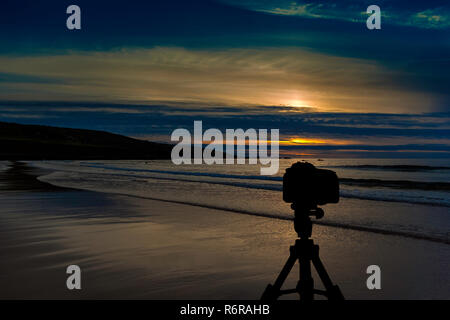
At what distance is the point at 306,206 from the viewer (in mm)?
→ 3783

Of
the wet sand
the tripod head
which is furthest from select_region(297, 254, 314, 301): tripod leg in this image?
the wet sand

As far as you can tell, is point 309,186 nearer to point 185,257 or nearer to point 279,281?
point 279,281

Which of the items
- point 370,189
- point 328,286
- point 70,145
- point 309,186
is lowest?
point 370,189

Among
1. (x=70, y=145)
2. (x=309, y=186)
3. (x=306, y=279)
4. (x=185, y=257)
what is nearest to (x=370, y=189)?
(x=185, y=257)

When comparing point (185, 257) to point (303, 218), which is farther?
point (185, 257)

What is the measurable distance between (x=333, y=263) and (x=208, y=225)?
4.17 m

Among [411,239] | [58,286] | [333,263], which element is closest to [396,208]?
[411,239]

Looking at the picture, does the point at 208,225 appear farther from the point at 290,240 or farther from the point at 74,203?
the point at 74,203

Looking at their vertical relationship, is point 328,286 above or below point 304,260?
below

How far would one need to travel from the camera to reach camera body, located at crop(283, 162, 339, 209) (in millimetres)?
3695

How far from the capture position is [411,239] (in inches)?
328

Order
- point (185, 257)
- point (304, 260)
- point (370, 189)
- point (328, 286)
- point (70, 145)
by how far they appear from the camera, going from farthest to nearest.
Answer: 1. point (70, 145)
2. point (370, 189)
3. point (185, 257)
4. point (304, 260)
5. point (328, 286)

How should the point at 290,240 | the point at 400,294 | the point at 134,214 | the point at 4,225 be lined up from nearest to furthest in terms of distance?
the point at 400,294 → the point at 290,240 → the point at 4,225 → the point at 134,214

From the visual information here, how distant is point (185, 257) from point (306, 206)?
353 centimetres
